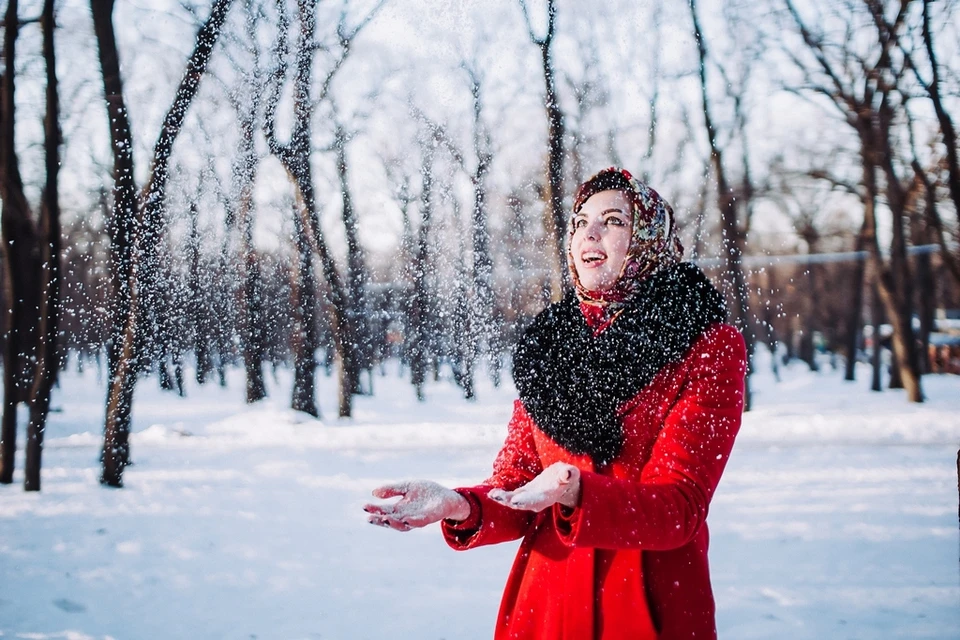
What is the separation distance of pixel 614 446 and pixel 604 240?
0.38m

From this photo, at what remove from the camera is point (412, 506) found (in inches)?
47.4

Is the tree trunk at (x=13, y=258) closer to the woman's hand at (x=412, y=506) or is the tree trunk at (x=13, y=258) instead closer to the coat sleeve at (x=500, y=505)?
the coat sleeve at (x=500, y=505)

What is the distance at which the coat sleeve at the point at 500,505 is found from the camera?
133 cm

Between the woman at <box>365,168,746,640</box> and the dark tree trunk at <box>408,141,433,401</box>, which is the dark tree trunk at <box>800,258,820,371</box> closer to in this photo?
the dark tree trunk at <box>408,141,433,401</box>

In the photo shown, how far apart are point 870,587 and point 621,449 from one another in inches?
148

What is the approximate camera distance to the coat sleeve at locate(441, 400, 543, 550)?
4.37 feet

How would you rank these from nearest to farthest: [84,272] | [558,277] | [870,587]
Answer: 1. [870,587]
2. [558,277]
3. [84,272]

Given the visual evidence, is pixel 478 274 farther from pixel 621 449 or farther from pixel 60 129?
pixel 621 449

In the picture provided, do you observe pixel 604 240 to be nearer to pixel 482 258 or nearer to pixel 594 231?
pixel 594 231

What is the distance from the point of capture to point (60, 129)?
6.32m

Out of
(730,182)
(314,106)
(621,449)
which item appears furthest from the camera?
(730,182)

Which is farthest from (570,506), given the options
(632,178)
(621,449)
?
(632,178)

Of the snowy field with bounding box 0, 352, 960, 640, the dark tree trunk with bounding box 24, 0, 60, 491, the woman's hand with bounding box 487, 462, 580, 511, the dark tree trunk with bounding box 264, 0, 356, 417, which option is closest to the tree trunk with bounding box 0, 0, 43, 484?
the dark tree trunk with bounding box 24, 0, 60, 491

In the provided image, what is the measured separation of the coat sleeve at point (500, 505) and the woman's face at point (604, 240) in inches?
12.6
